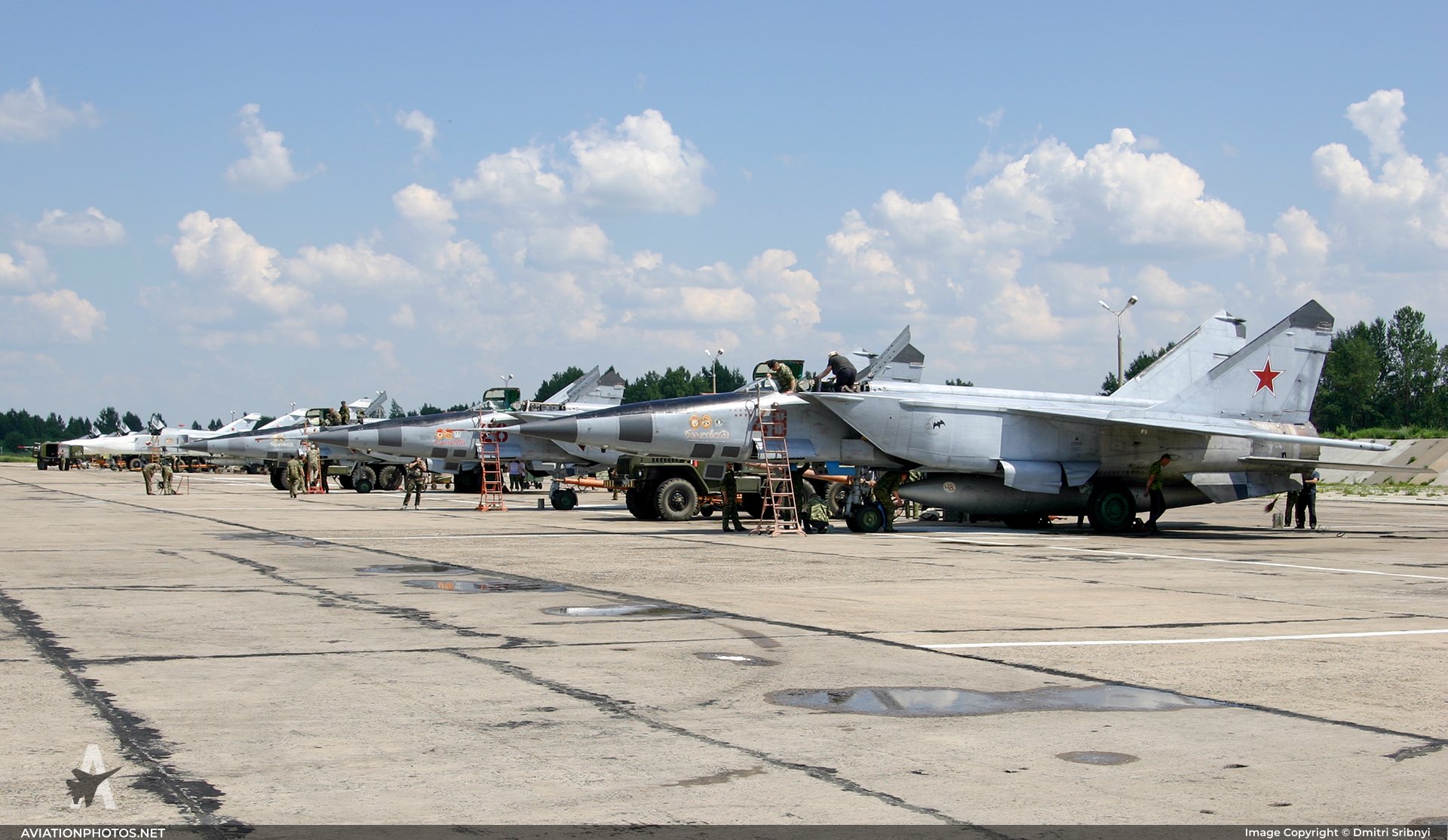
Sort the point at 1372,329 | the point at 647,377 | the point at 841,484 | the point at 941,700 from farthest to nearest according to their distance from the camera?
the point at 647,377 → the point at 1372,329 → the point at 841,484 → the point at 941,700

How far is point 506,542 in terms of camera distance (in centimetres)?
1895

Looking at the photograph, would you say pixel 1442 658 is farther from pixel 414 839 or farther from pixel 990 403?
pixel 990 403

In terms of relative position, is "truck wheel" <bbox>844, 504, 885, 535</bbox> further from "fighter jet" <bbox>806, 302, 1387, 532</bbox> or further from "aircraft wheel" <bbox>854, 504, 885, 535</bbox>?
"fighter jet" <bbox>806, 302, 1387, 532</bbox>

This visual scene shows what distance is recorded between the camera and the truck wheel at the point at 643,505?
25.9 metres

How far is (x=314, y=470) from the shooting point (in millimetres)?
41469

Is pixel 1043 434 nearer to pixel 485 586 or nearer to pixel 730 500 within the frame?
pixel 730 500

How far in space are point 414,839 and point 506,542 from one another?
14.8m

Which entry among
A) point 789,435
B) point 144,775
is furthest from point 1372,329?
point 144,775

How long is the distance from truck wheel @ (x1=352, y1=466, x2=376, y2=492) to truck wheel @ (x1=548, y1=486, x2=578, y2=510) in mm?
13520

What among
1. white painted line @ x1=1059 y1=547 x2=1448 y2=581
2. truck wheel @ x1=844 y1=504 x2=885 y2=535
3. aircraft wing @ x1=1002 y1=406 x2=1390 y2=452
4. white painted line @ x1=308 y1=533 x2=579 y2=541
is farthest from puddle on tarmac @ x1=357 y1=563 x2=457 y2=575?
aircraft wing @ x1=1002 y1=406 x2=1390 y2=452

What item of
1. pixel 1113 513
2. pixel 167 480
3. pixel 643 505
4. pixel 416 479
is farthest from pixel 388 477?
pixel 1113 513

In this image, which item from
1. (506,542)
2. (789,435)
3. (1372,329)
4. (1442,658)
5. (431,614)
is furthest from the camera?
(1372,329)

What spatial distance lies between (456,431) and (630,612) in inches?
988

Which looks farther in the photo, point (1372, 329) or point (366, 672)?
point (1372, 329)
